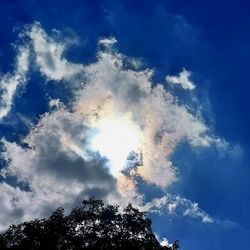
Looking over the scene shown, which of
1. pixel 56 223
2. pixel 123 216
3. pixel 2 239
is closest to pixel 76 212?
pixel 56 223

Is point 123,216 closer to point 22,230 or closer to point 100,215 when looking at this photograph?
point 100,215

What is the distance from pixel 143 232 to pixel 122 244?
2746mm

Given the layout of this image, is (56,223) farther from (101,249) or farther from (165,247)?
(165,247)

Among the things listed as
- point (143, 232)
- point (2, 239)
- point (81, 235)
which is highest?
point (143, 232)

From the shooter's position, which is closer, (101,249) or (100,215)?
(101,249)

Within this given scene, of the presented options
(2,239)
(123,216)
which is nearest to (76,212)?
(123,216)

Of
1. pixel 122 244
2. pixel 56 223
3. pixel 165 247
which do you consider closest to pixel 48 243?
pixel 56 223

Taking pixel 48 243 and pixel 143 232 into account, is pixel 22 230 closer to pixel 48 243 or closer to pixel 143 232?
pixel 48 243

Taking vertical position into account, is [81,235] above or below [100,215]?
below

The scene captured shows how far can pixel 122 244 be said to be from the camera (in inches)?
1703

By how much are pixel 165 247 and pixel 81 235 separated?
9389 mm

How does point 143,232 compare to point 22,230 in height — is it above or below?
above

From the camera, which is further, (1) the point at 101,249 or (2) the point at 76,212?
(2) the point at 76,212

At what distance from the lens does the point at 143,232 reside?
4444cm
